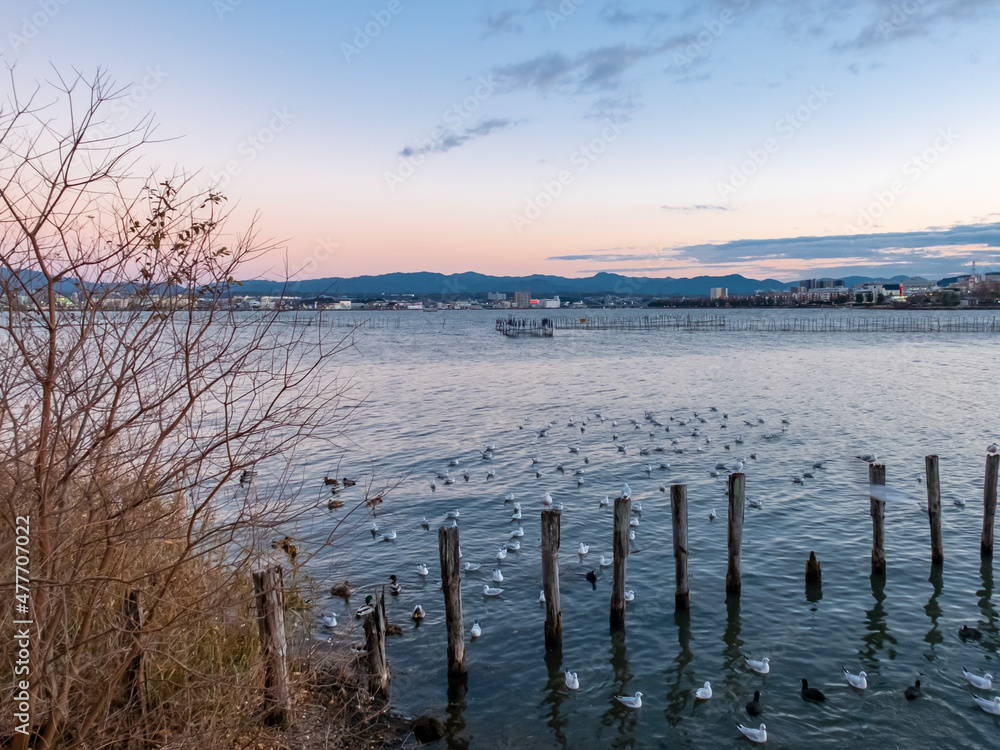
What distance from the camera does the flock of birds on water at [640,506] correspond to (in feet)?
31.9

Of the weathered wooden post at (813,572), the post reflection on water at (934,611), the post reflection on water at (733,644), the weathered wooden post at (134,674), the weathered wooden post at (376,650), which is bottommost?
the post reflection on water at (934,611)

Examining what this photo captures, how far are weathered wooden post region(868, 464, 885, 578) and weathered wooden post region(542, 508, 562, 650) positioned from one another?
654cm

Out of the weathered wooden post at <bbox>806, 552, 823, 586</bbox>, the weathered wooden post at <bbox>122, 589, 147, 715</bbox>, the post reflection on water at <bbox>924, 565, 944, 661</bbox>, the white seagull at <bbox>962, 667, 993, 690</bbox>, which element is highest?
the weathered wooden post at <bbox>122, 589, 147, 715</bbox>

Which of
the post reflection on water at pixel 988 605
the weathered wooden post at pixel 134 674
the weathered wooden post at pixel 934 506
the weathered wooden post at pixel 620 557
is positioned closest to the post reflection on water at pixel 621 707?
the weathered wooden post at pixel 620 557

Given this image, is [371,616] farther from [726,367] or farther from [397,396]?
[726,367]

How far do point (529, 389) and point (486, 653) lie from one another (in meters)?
33.0

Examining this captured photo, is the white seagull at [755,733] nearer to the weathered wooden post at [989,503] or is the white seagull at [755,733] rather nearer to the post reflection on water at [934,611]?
the post reflection on water at [934,611]

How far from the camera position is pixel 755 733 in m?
8.84

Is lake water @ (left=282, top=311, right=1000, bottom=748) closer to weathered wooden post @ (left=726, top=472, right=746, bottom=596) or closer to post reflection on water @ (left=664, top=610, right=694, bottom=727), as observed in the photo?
post reflection on water @ (left=664, top=610, right=694, bottom=727)

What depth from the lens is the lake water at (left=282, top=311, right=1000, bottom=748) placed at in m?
9.48

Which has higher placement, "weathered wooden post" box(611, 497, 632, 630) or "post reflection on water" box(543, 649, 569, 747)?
"weathered wooden post" box(611, 497, 632, 630)

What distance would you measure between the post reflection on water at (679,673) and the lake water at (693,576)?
1.4 inches

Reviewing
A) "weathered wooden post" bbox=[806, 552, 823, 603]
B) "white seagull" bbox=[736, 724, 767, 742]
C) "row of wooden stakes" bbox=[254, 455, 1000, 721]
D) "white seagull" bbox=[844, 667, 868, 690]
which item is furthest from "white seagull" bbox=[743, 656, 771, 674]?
"weathered wooden post" bbox=[806, 552, 823, 603]

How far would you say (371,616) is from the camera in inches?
372
